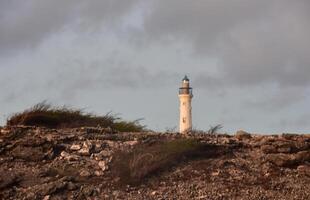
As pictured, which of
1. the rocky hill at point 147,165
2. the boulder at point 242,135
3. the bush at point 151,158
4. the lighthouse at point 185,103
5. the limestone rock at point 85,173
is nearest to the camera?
the rocky hill at point 147,165

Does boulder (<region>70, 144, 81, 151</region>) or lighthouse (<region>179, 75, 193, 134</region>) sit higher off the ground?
lighthouse (<region>179, 75, 193, 134</region>)

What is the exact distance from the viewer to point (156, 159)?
16125mm

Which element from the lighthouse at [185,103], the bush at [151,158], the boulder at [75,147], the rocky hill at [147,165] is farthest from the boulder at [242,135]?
the lighthouse at [185,103]

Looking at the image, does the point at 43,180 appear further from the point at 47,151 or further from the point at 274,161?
the point at 274,161

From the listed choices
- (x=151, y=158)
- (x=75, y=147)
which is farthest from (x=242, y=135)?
(x=75, y=147)

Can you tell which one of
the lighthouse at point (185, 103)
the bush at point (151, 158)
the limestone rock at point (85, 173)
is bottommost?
the limestone rock at point (85, 173)

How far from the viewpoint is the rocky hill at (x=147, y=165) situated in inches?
597

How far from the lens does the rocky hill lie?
15156 millimetres

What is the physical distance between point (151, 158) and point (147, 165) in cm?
30

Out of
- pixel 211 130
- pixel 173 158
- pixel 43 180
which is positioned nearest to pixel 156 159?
pixel 173 158

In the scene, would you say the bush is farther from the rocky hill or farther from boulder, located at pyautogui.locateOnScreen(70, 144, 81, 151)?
boulder, located at pyautogui.locateOnScreen(70, 144, 81, 151)

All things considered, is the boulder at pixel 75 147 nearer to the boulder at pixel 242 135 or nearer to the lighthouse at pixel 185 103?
the boulder at pixel 242 135

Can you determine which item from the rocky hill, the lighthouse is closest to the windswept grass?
the rocky hill

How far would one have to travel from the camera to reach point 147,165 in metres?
15.9
